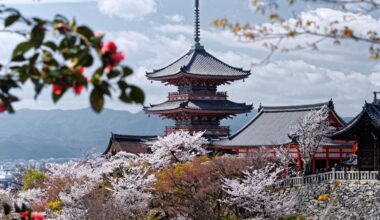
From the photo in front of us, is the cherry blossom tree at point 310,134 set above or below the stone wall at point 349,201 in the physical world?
above

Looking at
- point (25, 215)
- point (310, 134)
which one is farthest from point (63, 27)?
point (310, 134)

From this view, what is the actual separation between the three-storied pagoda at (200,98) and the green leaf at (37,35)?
104ft

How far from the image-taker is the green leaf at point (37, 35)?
3.17 metres

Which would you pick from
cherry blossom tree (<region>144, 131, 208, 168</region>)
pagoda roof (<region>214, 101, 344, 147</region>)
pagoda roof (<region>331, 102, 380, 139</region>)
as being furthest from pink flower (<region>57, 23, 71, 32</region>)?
pagoda roof (<region>214, 101, 344, 147</region>)

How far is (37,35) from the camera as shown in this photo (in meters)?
3.17

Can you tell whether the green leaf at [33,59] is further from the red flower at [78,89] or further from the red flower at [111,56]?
the red flower at [111,56]

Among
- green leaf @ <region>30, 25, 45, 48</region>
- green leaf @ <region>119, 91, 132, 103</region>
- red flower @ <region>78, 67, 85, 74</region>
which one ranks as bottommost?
green leaf @ <region>119, 91, 132, 103</region>

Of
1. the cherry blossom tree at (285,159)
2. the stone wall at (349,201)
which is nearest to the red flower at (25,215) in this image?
the stone wall at (349,201)

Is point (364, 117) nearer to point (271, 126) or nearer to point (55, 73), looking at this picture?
point (271, 126)

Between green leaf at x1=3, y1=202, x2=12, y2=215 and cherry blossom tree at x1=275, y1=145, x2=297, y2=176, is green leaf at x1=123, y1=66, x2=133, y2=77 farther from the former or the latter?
cherry blossom tree at x1=275, y1=145, x2=297, y2=176

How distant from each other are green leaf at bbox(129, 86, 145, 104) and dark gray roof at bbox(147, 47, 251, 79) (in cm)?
3312

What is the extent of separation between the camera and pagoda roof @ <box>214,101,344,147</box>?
99.7 ft

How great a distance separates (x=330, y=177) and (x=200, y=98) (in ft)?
44.7

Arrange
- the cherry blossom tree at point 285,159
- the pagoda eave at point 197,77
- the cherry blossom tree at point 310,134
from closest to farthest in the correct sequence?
the cherry blossom tree at point 285,159 < the cherry blossom tree at point 310,134 < the pagoda eave at point 197,77
